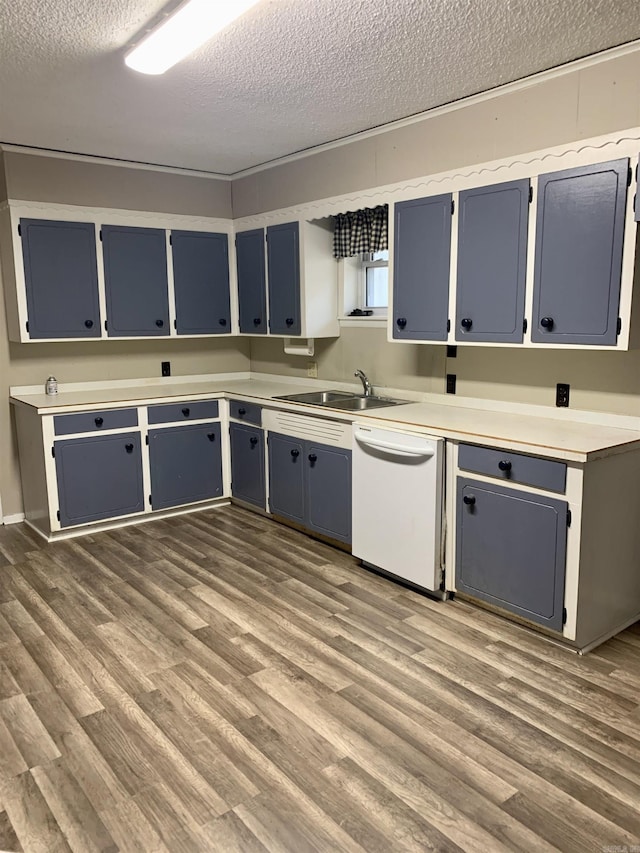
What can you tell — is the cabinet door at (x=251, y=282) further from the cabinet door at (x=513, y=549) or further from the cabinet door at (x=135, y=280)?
the cabinet door at (x=513, y=549)

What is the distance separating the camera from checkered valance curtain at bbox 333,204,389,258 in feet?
13.4

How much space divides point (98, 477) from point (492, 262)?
2814mm

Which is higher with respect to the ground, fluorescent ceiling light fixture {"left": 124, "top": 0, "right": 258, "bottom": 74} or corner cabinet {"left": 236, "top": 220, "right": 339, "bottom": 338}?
fluorescent ceiling light fixture {"left": 124, "top": 0, "right": 258, "bottom": 74}

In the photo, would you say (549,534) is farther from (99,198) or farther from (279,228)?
(99,198)

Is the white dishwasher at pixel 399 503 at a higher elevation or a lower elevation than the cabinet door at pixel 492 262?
lower

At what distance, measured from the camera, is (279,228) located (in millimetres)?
4590

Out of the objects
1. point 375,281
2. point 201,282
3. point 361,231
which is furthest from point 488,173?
point 201,282

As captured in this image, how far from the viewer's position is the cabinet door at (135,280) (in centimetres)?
450

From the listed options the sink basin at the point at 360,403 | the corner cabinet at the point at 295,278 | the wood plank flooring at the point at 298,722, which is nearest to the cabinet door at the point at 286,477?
the sink basin at the point at 360,403

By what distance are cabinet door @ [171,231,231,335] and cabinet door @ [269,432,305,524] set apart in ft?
3.99

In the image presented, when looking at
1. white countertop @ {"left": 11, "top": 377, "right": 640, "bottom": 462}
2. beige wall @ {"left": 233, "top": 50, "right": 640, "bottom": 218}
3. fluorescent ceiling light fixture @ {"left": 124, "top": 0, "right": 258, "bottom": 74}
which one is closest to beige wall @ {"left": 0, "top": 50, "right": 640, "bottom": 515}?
beige wall @ {"left": 233, "top": 50, "right": 640, "bottom": 218}

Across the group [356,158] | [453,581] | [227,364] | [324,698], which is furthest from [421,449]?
[227,364]

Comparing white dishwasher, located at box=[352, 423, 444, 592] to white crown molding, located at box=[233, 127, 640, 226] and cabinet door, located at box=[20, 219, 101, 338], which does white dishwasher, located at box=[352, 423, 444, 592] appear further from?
cabinet door, located at box=[20, 219, 101, 338]

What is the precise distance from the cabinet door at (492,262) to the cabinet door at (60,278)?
255cm
